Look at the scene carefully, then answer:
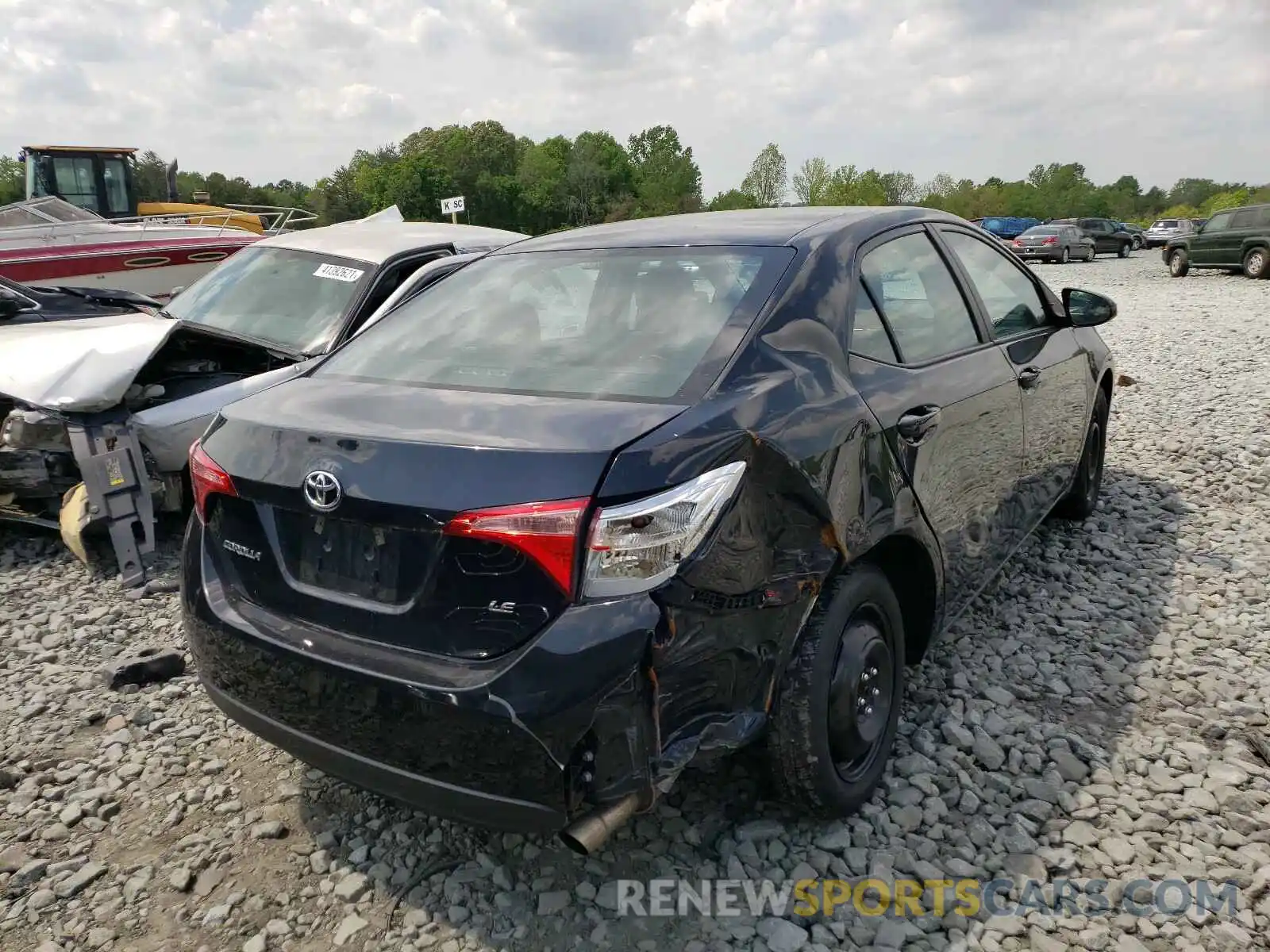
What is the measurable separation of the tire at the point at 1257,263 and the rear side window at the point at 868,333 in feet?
75.6

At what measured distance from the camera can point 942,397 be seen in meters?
2.96

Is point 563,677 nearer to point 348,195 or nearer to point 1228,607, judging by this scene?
point 1228,607

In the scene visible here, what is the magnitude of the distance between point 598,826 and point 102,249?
10.3 meters

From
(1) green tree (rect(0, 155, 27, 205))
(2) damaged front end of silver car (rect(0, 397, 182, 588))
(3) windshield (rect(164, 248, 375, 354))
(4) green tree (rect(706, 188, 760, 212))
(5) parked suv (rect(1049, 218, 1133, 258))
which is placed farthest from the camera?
(4) green tree (rect(706, 188, 760, 212))

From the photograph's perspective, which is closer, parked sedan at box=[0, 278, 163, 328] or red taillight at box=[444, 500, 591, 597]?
red taillight at box=[444, 500, 591, 597]

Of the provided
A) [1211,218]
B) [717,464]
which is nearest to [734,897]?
[717,464]

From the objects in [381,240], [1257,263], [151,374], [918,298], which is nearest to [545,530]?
[918,298]

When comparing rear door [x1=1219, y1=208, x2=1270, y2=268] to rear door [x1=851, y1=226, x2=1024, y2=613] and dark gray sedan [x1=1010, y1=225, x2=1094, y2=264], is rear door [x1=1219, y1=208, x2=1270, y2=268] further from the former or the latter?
rear door [x1=851, y1=226, x2=1024, y2=613]

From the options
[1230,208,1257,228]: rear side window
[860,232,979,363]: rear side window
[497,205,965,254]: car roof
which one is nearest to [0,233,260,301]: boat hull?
[497,205,965,254]: car roof

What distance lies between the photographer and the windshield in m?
5.61

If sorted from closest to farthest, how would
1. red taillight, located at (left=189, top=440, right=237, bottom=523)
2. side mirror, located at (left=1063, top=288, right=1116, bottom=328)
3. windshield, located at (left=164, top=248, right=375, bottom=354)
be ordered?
red taillight, located at (left=189, top=440, right=237, bottom=523) < side mirror, located at (left=1063, top=288, right=1116, bottom=328) < windshield, located at (left=164, top=248, right=375, bottom=354)

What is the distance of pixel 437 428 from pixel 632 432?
47 cm

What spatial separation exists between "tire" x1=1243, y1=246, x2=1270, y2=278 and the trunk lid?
24151mm

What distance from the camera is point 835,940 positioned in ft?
7.34
